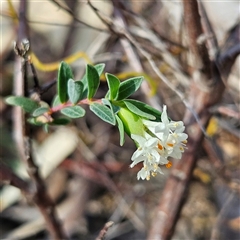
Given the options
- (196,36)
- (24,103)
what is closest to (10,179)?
(24,103)

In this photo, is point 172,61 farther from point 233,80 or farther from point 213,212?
point 213,212

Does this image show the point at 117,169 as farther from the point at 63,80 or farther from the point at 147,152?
the point at 147,152

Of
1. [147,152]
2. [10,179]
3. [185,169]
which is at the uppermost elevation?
[147,152]

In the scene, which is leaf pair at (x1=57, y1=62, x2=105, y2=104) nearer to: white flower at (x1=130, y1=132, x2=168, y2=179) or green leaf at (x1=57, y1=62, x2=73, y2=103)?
green leaf at (x1=57, y1=62, x2=73, y2=103)

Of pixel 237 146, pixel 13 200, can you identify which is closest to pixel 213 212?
pixel 237 146

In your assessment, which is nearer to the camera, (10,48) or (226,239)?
(226,239)

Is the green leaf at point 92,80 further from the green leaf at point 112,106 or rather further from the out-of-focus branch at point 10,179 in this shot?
the out-of-focus branch at point 10,179
